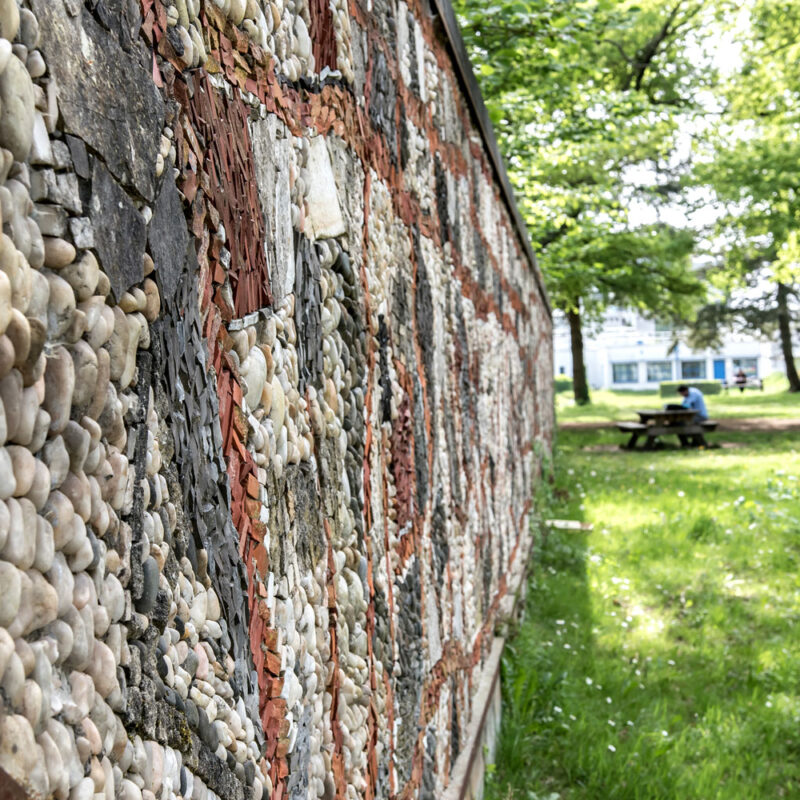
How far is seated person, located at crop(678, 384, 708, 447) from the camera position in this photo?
16.3 meters

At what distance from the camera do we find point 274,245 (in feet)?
4.33

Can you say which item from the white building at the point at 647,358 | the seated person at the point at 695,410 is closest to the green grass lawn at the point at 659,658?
the seated person at the point at 695,410

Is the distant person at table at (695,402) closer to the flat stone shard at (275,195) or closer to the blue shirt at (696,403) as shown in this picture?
the blue shirt at (696,403)

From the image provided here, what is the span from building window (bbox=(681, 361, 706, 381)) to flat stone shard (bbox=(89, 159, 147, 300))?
204ft

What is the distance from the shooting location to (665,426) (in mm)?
16312

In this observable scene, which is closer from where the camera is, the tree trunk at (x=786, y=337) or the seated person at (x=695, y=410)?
the seated person at (x=695, y=410)

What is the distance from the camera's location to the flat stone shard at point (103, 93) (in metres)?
0.75

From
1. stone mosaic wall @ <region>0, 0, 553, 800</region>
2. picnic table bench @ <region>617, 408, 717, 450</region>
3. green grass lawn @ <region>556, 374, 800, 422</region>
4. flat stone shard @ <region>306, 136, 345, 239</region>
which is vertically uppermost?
flat stone shard @ <region>306, 136, 345, 239</region>

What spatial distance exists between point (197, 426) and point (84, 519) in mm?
274

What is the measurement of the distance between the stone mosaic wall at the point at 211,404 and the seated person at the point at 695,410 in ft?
47.9

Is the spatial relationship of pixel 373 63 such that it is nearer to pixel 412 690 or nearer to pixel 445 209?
pixel 445 209

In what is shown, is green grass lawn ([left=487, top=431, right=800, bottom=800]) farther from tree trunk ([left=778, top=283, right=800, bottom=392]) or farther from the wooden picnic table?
tree trunk ([left=778, top=283, right=800, bottom=392])

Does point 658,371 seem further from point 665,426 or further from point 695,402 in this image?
point 665,426

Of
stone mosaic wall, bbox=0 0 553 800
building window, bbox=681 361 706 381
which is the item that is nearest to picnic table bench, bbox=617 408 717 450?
stone mosaic wall, bbox=0 0 553 800
